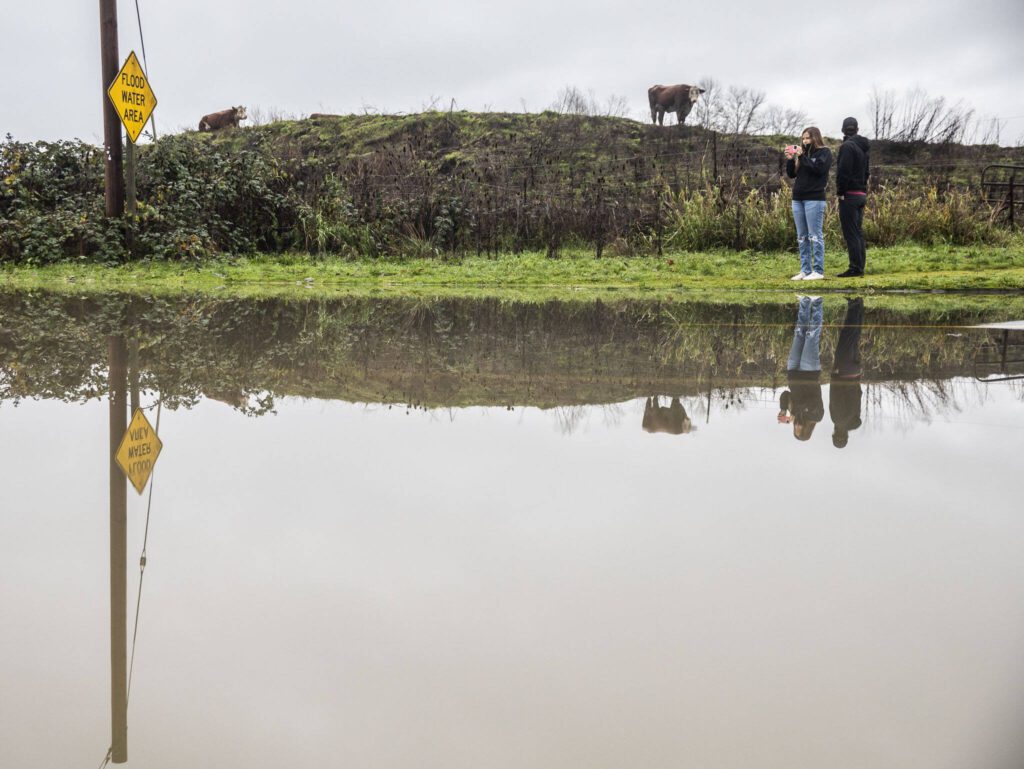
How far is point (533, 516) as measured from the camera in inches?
119

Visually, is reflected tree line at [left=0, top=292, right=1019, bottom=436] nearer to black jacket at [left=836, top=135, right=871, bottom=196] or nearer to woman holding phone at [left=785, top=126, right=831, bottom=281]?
woman holding phone at [left=785, top=126, right=831, bottom=281]

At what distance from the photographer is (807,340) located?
7.25 meters

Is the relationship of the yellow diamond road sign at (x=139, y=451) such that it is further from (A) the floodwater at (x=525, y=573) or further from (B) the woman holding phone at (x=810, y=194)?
(B) the woman holding phone at (x=810, y=194)

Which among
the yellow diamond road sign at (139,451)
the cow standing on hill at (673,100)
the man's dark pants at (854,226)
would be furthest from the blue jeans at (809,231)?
the cow standing on hill at (673,100)

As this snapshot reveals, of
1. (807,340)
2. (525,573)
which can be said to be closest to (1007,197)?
(807,340)

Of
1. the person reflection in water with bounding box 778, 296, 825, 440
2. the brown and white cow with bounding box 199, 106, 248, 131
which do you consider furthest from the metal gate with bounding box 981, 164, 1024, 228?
the brown and white cow with bounding box 199, 106, 248, 131

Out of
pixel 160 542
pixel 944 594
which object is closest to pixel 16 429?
pixel 160 542

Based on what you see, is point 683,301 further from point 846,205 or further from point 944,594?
point 944,594

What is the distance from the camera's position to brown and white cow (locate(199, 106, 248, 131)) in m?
36.1

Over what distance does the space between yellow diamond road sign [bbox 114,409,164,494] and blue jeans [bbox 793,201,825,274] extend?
10176 mm

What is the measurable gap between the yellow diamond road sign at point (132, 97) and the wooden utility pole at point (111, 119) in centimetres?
19

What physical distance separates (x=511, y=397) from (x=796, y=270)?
9528 mm

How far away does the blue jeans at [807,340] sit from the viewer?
611cm

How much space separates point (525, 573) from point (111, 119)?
15.3 metres
